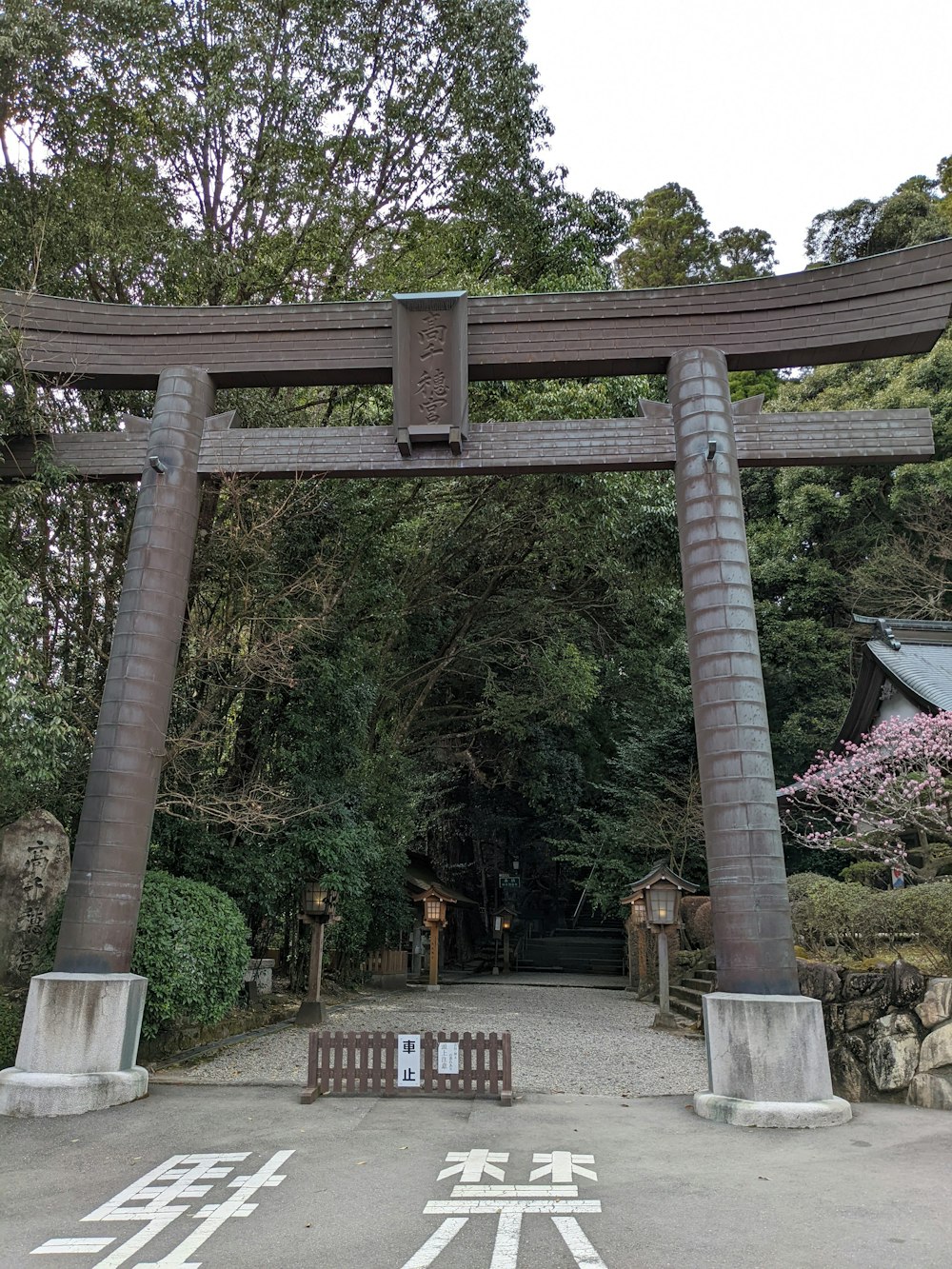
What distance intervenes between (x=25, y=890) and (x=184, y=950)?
Answer: 1.86 metres

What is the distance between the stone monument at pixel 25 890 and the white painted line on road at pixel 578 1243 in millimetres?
6287

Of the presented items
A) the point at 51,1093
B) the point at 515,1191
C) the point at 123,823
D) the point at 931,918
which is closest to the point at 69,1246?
the point at 515,1191

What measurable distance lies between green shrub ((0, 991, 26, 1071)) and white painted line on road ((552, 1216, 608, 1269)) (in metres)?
5.35

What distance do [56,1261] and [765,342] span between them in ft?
27.6

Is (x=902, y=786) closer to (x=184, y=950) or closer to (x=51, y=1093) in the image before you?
(x=184, y=950)

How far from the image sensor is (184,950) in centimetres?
827

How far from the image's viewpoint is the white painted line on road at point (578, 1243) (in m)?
3.78

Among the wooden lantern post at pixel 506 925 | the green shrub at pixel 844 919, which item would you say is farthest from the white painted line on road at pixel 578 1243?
the wooden lantern post at pixel 506 925

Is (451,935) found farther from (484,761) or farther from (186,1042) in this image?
(186,1042)

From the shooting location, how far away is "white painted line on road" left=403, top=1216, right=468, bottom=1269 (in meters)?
3.81

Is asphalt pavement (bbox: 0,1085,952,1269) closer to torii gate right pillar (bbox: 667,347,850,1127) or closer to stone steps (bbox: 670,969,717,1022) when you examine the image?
torii gate right pillar (bbox: 667,347,850,1127)

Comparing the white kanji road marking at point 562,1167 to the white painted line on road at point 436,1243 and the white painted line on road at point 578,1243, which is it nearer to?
the white painted line on road at point 578,1243

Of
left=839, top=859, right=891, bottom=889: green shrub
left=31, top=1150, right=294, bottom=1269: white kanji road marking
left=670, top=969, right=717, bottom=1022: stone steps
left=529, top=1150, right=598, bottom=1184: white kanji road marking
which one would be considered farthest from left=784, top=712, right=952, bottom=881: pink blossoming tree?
left=31, top=1150, right=294, bottom=1269: white kanji road marking

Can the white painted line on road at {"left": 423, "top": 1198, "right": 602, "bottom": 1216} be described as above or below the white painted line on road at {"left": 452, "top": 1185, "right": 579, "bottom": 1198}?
below
